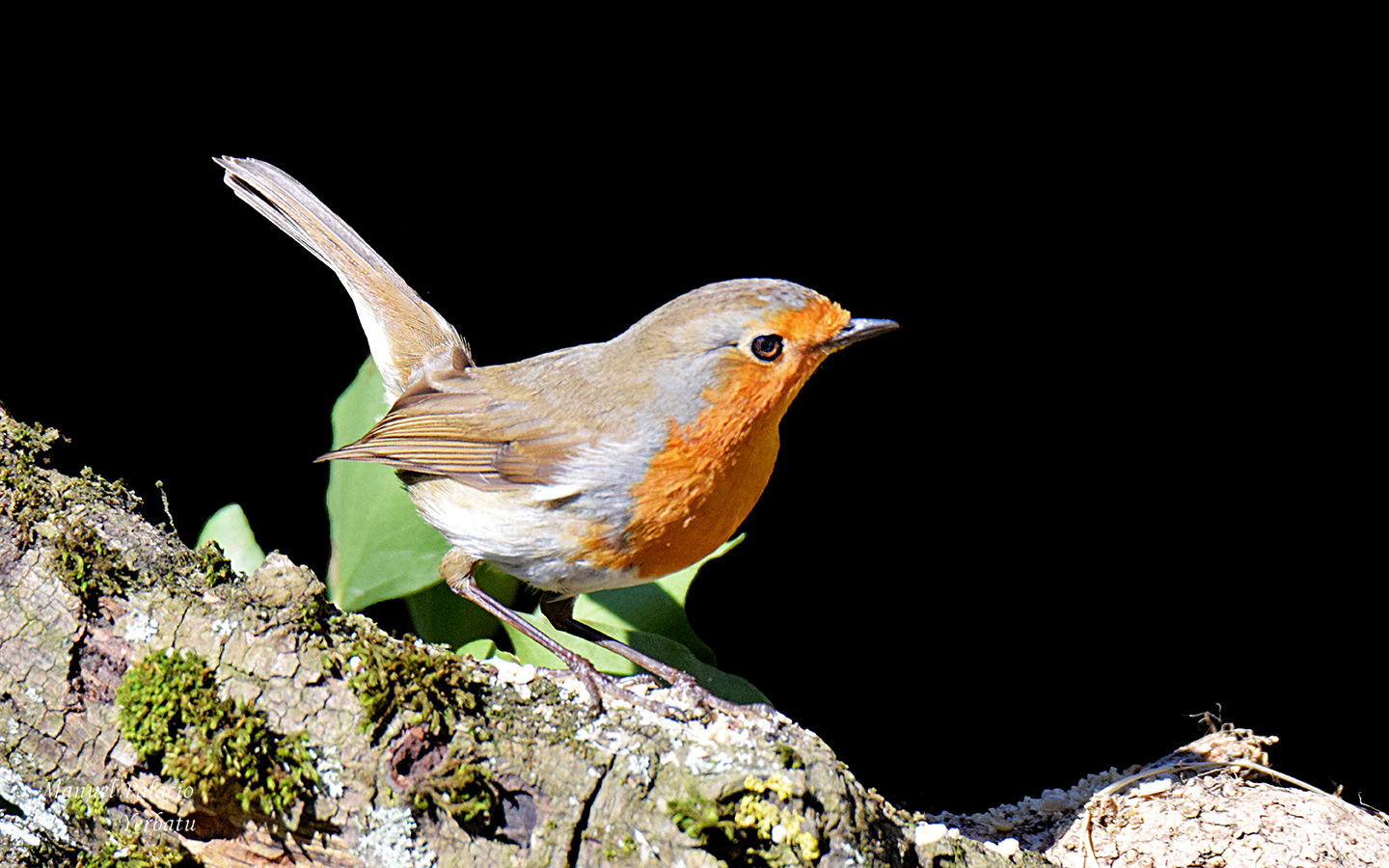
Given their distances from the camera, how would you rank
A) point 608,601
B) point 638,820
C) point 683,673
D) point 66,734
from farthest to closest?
point 608,601 → point 683,673 → point 66,734 → point 638,820

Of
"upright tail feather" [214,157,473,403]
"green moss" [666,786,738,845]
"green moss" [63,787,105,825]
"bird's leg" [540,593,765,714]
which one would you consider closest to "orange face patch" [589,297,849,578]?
"bird's leg" [540,593,765,714]

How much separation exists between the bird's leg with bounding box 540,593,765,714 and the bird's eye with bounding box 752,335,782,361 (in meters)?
0.52

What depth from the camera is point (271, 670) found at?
1.31 metres

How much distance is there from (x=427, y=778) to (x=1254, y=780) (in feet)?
4.88

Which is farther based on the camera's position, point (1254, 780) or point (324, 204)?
point (324, 204)

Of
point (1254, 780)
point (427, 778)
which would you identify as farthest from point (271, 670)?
point (1254, 780)

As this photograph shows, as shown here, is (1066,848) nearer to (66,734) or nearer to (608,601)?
(608,601)

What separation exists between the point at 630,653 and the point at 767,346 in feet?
1.90

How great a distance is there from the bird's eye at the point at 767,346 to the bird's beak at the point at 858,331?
0.08 meters

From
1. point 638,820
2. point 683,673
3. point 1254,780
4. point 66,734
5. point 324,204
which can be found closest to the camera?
point 638,820

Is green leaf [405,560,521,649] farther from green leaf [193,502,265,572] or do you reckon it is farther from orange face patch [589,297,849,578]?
orange face patch [589,297,849,578]

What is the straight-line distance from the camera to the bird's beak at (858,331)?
166 cm

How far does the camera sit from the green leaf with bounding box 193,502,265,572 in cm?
186

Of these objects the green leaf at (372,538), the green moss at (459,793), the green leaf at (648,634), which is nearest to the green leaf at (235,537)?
the green leaf at (372,538)
